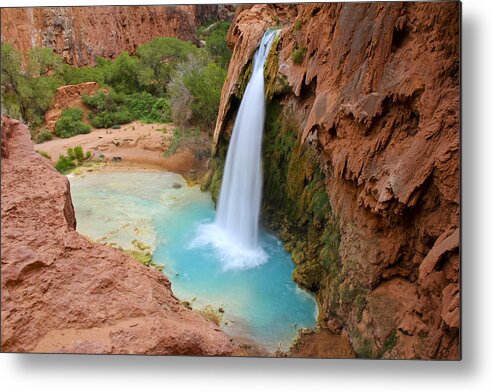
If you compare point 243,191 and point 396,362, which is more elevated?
point 243,191

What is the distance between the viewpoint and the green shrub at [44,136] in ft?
12.1

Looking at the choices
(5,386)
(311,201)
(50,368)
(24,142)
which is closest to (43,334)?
(50,368)

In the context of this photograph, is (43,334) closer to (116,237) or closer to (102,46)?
(116,237)

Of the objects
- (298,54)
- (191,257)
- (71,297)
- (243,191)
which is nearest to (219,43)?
(298,54)

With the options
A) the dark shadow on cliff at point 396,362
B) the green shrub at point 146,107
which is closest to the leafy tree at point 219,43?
the green shrub at point 146,107

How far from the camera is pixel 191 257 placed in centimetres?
397

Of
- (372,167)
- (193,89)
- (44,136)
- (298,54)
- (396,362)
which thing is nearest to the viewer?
(396,362)

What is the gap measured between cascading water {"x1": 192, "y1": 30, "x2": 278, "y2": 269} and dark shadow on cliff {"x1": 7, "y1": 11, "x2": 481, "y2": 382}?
0.89 m

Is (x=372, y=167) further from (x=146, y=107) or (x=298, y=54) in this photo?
(x=146, y=107)

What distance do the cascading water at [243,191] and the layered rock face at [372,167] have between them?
132mm

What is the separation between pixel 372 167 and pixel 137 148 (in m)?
2.14

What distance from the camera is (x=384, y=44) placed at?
3.47m

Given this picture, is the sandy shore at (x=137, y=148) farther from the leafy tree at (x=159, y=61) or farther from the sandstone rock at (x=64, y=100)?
the leafy tree at (x=159, y=61)

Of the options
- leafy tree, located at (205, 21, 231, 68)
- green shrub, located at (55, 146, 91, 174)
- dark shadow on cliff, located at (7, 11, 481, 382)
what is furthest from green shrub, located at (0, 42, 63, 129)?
dark shadow on cliff, located at (7, 11, 481, 382)
